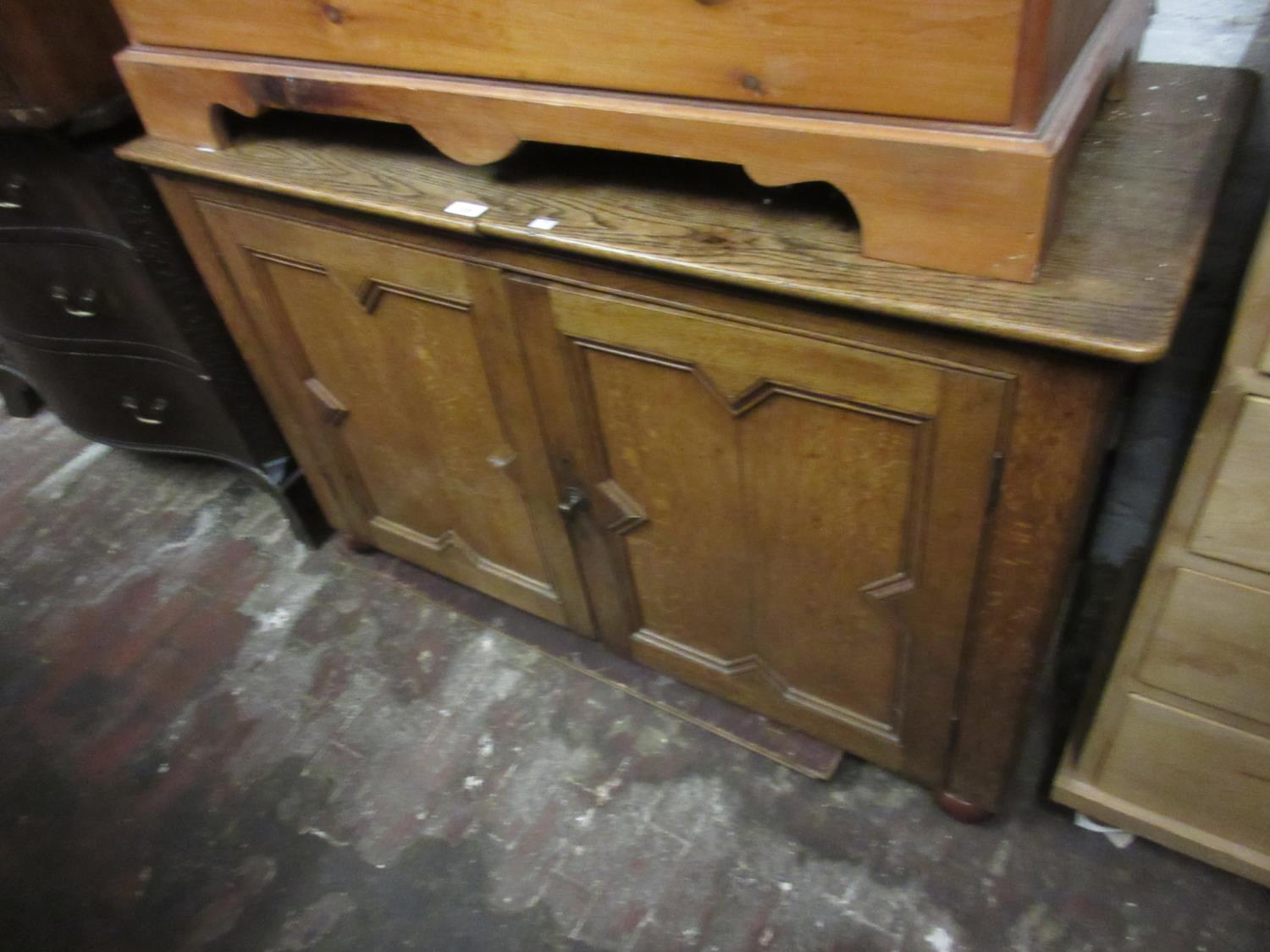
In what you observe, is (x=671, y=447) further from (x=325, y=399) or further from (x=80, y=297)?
(x=80, y=297)

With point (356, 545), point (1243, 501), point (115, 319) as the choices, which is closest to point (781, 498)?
point (1243, 501)

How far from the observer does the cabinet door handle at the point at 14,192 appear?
1.40 metres

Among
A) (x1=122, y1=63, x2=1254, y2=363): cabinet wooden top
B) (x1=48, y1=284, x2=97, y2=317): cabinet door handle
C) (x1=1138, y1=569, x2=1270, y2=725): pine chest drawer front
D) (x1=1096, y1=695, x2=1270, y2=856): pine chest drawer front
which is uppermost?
(x1=122, y1=63, x2=1254, y2=363): cabinet wooden top

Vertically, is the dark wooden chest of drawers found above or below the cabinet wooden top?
below

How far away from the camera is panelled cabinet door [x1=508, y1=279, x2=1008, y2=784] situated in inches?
33.4

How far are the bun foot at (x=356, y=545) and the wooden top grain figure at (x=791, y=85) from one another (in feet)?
3.10

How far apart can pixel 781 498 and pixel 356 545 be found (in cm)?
107

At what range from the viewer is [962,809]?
1235mm

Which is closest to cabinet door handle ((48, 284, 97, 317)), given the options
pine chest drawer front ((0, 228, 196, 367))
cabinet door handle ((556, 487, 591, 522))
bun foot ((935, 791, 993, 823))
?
pine chest drawer front ((0, 228, 196, 367))

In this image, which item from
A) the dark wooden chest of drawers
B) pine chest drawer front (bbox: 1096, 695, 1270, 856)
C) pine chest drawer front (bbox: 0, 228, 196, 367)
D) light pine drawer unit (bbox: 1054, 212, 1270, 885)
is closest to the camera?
light pine drawer unit (bbox: 1054, 212, 1270, 885)

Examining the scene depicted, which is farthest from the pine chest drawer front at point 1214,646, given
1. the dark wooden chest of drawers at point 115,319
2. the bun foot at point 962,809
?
the dark wooden chest of drawers at point 115,319

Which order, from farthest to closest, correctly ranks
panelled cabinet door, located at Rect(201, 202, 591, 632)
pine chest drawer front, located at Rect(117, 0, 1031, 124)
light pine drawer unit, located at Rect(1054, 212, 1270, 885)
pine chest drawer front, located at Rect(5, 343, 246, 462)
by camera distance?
1. pine chest drawer front, located at Rect(5, 343, 246, 462)
2. panelled cabinet door, located at Rect(201, 202, 591, 632)
3. light pine drawer unit, located at Rect(1054, 212, 1270, 885)
4. pine chest drawer front, located at Rect(117, 0, 1031, 124)

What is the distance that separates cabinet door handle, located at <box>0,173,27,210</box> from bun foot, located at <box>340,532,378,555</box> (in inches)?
30.6

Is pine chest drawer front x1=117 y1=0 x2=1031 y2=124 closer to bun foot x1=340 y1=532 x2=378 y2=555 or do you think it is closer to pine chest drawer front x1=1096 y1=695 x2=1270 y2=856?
pine chest drawer front x1=1096 y1=695 x2=1270 y2=856
